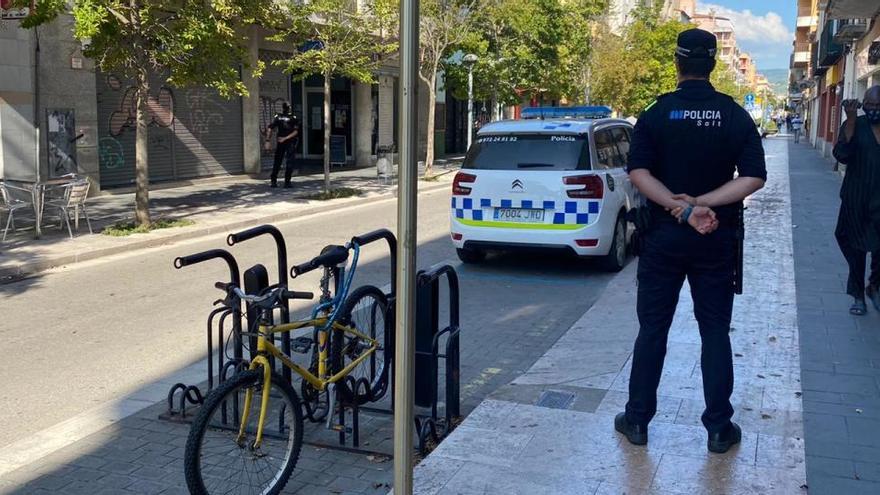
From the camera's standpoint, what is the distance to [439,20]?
72.9 ft

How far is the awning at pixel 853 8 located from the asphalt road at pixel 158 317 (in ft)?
48.0

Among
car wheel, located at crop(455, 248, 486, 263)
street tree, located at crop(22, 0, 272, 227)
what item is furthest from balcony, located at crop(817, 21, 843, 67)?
car wheel, located at crop(455, 248, 486, 263)

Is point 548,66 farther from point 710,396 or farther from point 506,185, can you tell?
point 710,396

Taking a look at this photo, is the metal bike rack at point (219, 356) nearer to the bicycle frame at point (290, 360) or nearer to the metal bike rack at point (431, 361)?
the bicycle frame at point (290, 360)

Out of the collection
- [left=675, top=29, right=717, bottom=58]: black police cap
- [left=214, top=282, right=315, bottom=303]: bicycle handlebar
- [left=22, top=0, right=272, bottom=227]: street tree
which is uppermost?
[left=22, top=0, right=272, bottom=227]: street tree

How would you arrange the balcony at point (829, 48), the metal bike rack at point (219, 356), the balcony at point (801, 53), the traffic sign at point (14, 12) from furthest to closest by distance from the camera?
1. the balcony at point (801, 53)
2. the balcony at point (829, 48)
3. the traffic sign at point (14, 12)
4. the metal bike rack at point (219, 356)

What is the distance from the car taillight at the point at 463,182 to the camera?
9.89 meters

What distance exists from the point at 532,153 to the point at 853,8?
16.6 metres

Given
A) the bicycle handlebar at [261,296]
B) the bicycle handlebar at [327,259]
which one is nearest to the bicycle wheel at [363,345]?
the bicycle handlebar at [327,259]

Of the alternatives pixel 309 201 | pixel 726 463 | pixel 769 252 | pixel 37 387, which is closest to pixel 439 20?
pixel 309 201

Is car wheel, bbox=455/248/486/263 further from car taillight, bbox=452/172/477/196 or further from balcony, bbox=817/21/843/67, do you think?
balcony, bbox=817/21/843/67

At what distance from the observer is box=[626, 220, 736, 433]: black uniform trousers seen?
407cm

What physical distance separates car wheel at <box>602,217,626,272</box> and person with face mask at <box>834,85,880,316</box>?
295 cm

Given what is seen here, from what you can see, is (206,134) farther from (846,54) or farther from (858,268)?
(846,54)
